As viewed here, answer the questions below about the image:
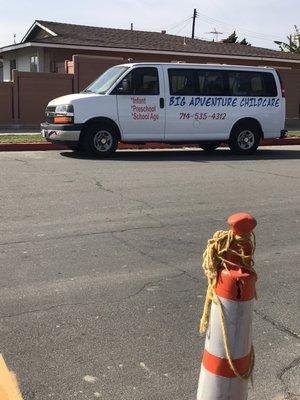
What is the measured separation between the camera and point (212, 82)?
13219 millimetres

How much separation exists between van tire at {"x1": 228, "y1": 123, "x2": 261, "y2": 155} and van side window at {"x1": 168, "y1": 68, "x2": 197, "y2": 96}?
4.95 ft

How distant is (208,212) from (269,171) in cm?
428

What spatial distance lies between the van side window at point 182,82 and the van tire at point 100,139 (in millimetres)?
1679

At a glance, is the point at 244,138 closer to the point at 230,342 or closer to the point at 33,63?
the point at 230,342

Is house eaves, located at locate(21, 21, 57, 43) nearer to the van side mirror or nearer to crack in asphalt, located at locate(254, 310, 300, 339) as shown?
the van side mirror

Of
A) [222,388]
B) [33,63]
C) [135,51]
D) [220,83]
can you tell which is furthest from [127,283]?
[33,63]

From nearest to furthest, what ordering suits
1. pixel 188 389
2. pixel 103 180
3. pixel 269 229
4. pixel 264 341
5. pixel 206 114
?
pixel 188 389, pixel 264 341, pixel 269 229, pixel 103 180, pixel 206 114

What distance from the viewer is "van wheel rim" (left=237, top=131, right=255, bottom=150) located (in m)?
13.8

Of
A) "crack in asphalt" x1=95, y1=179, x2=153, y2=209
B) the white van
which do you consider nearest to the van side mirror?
the white van

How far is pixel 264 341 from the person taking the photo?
12.6ft

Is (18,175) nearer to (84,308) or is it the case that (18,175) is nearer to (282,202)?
(282,202)

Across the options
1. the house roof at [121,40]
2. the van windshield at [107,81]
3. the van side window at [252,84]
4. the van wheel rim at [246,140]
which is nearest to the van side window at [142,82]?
the van windshield at [107,81]

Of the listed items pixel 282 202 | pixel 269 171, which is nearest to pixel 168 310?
pixel 282 202

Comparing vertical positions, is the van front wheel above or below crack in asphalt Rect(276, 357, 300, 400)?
above
